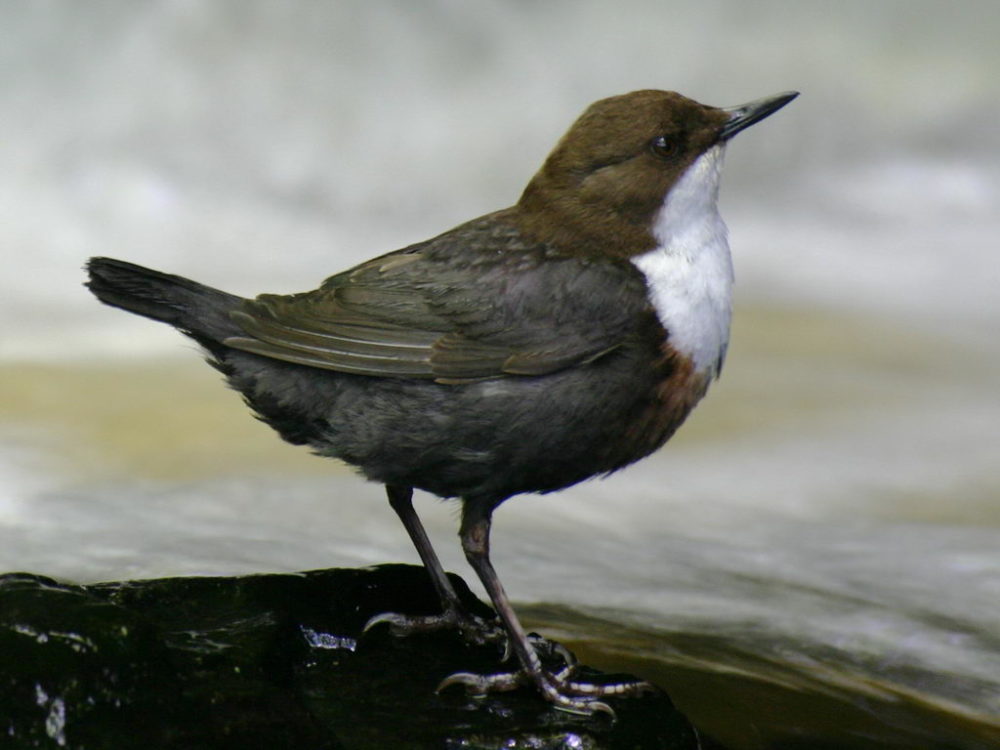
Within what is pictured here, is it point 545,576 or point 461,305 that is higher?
point 461,305

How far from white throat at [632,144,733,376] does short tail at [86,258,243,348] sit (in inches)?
44.1

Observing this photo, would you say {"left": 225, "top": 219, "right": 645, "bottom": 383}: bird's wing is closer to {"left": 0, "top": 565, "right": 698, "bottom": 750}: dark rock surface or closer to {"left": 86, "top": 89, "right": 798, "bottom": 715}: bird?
{"left": 86, "top": 89, "right": 798, "bottom": 715}: bird

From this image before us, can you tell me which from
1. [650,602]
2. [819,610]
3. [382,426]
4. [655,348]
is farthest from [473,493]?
[819,610]

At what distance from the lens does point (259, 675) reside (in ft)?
12.4

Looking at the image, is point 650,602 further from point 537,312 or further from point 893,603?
point 537,312

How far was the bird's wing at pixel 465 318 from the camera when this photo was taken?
153 inches

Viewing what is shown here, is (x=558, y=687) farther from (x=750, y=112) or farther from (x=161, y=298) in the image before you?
(x=750, y=112)

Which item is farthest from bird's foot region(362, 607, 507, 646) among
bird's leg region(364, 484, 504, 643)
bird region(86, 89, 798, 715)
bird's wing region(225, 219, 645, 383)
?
bird's wing region(225, 219, 645, 383)

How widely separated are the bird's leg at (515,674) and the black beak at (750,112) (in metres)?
1.21

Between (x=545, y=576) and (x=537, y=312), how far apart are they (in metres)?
2.39

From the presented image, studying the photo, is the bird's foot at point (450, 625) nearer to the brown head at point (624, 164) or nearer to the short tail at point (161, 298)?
the short tail at point (161, 298)

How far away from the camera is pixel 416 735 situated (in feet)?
12.2

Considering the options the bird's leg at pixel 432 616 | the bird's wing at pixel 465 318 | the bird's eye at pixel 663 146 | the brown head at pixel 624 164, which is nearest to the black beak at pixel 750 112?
the brown head at pixel 624 164

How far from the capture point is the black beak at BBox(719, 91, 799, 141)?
4.10 meters
